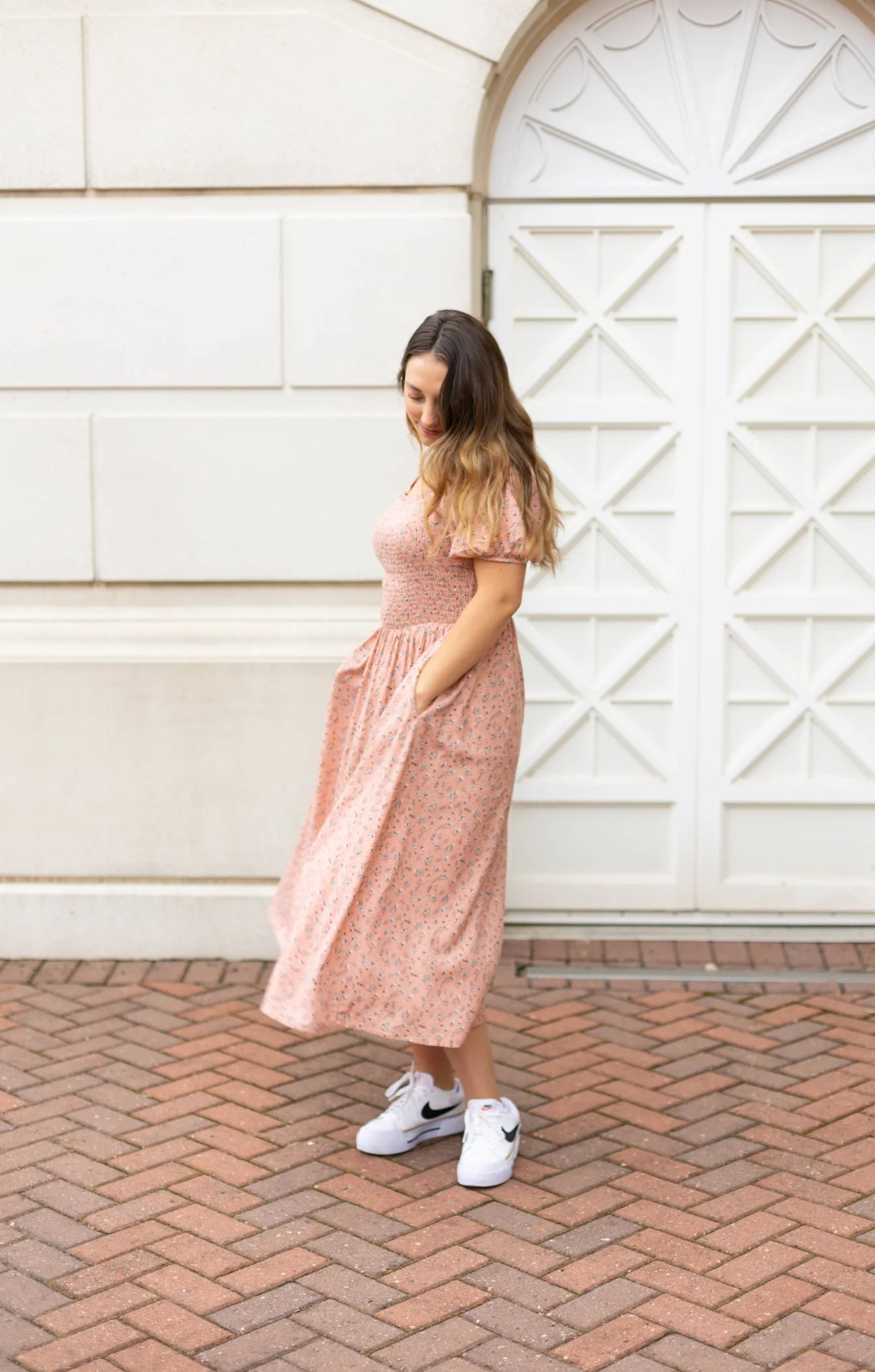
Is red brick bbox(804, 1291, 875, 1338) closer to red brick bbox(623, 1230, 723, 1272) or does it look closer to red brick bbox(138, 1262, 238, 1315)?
red brick bbox(623, 1230, 723, 1272)

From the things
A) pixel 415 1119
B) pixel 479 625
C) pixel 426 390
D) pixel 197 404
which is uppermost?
pixel 197 404

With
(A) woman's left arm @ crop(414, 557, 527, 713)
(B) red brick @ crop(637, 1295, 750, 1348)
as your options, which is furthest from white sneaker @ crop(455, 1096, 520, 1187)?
(A) woman's left arm @ crop(414, 557, 527, 713)

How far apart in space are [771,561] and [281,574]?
1.69m

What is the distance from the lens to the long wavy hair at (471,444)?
342 centimetres

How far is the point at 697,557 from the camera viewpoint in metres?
5.32

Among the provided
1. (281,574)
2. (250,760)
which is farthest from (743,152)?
(250,760)

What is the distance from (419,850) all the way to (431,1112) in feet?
2.42

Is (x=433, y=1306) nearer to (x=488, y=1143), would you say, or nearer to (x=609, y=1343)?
(x=609, y=1343)

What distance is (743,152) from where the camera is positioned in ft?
16.8

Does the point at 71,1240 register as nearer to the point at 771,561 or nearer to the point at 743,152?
→ the point at 771,561

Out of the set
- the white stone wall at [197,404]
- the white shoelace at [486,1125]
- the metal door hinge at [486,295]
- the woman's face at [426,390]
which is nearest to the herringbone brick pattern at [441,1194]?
the white shoelace at [486,1125]

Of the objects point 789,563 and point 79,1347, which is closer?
point 79,1347

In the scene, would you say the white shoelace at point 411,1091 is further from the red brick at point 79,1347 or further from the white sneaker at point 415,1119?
the red brick at point 79,1347

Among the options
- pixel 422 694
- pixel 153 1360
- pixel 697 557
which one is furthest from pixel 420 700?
pixel 697 557
